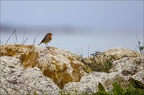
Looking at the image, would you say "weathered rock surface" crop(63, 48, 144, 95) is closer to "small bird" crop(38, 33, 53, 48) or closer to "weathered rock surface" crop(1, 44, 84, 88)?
"weathered rock surface" crop(1, 44, 84, 88)

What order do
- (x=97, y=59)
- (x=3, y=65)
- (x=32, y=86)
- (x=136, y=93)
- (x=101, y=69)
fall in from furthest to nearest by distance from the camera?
1. (x=97, y=59)
2. (x=101, y=69)
3. (x=3, y=65)
4. (x=32, y=86)
5. (x=136, y=93)

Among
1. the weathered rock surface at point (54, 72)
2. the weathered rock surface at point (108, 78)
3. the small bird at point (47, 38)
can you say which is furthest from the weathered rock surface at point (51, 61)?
the small bird at point (47, 38)

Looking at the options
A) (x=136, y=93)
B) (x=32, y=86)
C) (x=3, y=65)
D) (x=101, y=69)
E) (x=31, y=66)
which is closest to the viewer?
(x=136, y=93)

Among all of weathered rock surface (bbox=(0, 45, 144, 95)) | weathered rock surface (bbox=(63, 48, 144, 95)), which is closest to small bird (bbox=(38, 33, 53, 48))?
weathered rock surface (bbox=(0, 45, 144, 95))

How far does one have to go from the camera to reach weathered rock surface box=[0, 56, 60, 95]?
842 centimetres

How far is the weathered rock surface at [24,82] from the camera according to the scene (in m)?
8.42

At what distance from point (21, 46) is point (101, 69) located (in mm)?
2056

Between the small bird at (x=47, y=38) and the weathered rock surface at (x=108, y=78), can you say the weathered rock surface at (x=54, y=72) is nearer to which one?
the weathered rock surface at (x=108, y=78)

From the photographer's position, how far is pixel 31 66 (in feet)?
32.1

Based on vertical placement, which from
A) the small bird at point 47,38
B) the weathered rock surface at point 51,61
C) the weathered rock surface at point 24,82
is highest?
the small bird at point 47,38

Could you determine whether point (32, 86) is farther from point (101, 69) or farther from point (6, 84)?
point (101, 69)

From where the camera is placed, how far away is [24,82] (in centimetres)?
866

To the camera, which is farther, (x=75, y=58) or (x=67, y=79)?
(x=75, y=58)

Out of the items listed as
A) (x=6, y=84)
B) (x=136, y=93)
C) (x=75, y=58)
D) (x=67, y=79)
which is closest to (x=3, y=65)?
(x=6, y=84)
